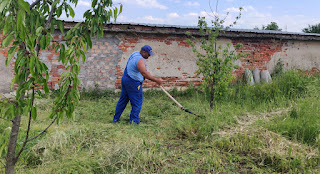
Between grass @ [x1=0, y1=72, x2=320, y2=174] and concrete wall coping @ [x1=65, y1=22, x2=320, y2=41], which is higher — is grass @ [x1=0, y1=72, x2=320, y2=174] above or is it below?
below

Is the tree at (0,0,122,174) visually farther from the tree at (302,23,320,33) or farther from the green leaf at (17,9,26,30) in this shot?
the tree at (302,23,320,33)

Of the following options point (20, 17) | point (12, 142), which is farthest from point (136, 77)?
point (20, 17)

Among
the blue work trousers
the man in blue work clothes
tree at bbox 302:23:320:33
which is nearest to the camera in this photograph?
the man in blue work clothes

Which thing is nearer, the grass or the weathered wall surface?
the grass

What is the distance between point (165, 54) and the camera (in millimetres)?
8547

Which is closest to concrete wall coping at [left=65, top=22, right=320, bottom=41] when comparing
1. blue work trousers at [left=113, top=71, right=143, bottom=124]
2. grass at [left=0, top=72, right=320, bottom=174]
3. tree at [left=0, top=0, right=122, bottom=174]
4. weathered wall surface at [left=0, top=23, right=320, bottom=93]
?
weathered wall surface at [left=0, top=23, right=320, bottom=93]

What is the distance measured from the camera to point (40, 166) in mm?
3227

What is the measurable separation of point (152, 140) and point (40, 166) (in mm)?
1598

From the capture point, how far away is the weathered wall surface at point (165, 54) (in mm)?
7828

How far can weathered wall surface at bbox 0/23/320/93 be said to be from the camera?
7828mm

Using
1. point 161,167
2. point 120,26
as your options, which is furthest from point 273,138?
point 120,26

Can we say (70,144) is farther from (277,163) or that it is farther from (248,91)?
(248,91)

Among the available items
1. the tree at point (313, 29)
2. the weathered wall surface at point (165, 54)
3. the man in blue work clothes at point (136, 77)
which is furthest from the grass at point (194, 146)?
the tree at point (313, 29)

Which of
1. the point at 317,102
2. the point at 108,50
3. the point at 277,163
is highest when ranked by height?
the point at 108,50
